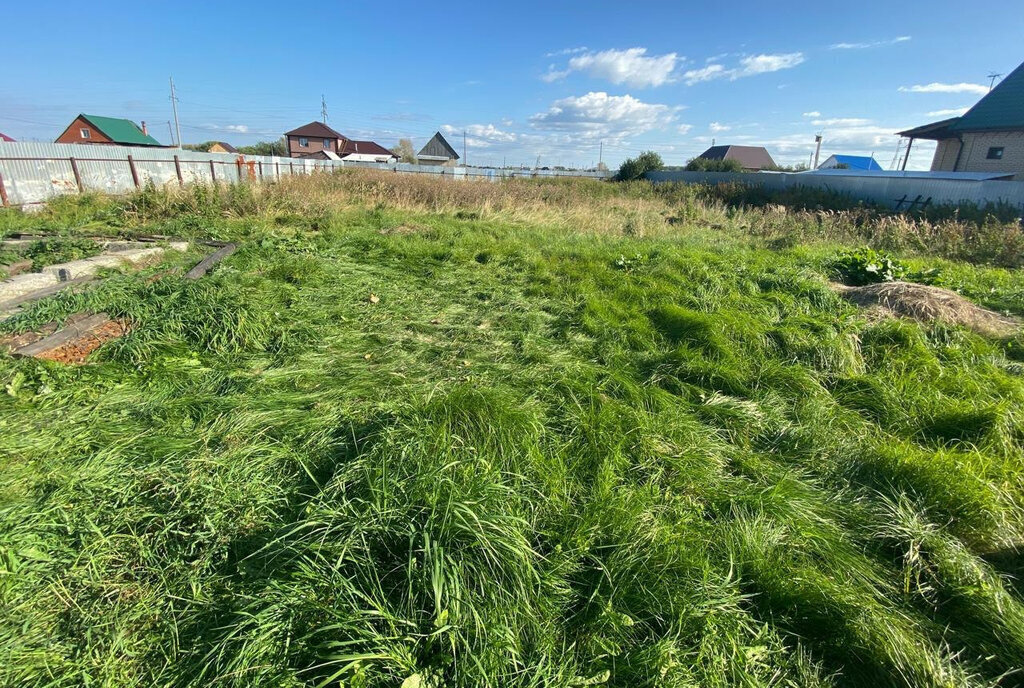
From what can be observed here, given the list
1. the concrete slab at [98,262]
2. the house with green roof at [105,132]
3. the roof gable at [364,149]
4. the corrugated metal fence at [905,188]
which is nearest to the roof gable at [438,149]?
the roof gable at [364,149]

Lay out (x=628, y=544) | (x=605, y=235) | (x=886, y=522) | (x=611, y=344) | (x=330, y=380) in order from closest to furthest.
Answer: (x=628, y=544), (x=886, y=522), (x=330, y=380), (x=611, y=344), (x=605, y=235)

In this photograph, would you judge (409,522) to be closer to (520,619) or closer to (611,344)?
(520,619)

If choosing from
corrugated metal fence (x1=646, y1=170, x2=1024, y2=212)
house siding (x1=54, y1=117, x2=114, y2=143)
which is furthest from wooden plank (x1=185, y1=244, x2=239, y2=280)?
house siding (x1=54, y1=117, x2=114, y2=143)

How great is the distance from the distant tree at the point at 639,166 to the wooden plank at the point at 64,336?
2999cm

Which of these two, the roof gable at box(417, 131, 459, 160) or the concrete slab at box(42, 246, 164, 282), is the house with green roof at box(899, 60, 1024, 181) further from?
the roof gable at box(417, 131, 459, 160)

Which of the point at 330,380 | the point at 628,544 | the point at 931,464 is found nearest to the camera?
the point at 628,544

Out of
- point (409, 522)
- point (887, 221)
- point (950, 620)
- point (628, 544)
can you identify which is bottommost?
point (950, 620)

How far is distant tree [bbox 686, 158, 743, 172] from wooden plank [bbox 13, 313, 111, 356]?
34.5m

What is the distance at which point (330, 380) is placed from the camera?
133 inches

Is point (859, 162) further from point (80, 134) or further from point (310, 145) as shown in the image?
point (80, 134)

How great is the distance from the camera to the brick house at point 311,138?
181 ft

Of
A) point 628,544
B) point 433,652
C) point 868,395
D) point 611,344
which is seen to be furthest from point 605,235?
point 433,652

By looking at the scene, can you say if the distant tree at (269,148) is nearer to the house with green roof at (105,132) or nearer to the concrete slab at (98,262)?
the house with green roof at (105,132)

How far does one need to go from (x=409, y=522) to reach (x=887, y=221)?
514 inches
